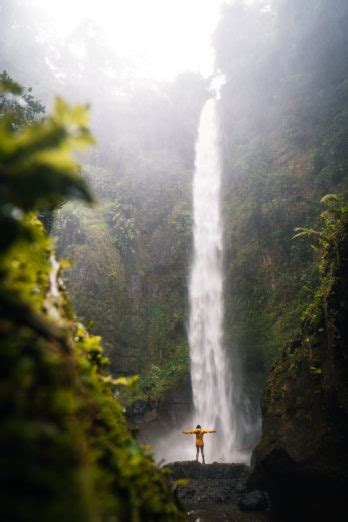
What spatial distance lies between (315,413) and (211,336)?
10.7 m

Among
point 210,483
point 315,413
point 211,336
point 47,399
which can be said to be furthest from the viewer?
point 211,336

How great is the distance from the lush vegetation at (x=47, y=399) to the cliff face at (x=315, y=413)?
633 centimetres

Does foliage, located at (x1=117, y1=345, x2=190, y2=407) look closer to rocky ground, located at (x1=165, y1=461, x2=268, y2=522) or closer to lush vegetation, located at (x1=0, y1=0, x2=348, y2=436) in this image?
lush vegetation, located at (x1=0, y1=0, x2=348, y2=436)

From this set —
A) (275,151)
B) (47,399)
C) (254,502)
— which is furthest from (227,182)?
(47,399)

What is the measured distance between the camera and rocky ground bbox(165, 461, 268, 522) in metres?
7.93

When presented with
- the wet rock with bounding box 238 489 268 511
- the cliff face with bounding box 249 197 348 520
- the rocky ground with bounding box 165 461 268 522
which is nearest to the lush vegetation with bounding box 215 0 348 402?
the cliff face with bounding box 249 197 348 520

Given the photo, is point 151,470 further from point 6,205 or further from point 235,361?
point 235,361

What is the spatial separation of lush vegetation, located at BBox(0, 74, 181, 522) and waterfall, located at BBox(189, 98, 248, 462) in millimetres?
13268

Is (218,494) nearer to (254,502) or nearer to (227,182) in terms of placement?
(254,502)

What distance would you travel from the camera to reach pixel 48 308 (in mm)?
2549

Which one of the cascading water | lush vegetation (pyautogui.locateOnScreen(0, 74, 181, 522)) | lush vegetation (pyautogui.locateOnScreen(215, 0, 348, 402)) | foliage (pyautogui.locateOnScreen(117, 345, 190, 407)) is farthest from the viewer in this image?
lush vegetation (pyautogui.locateOnScreen(215, 0, 348, 402))

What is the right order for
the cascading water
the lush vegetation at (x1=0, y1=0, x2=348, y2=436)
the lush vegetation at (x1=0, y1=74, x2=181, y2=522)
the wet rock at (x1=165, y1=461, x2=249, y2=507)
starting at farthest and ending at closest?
the lush vegetation at (x1=0, y1=0, x2=348, y2=436)
the cascading water
the wet rock at (x1=165, y1=461, x2=249, y2=507)
the lush vegetation at (x1=0, y1=74, x2=181, y2=522)

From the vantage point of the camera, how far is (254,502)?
8.09 meters

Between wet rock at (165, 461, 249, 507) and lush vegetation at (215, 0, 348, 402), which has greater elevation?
lush vegetation at (215, 0, 348, 402)
